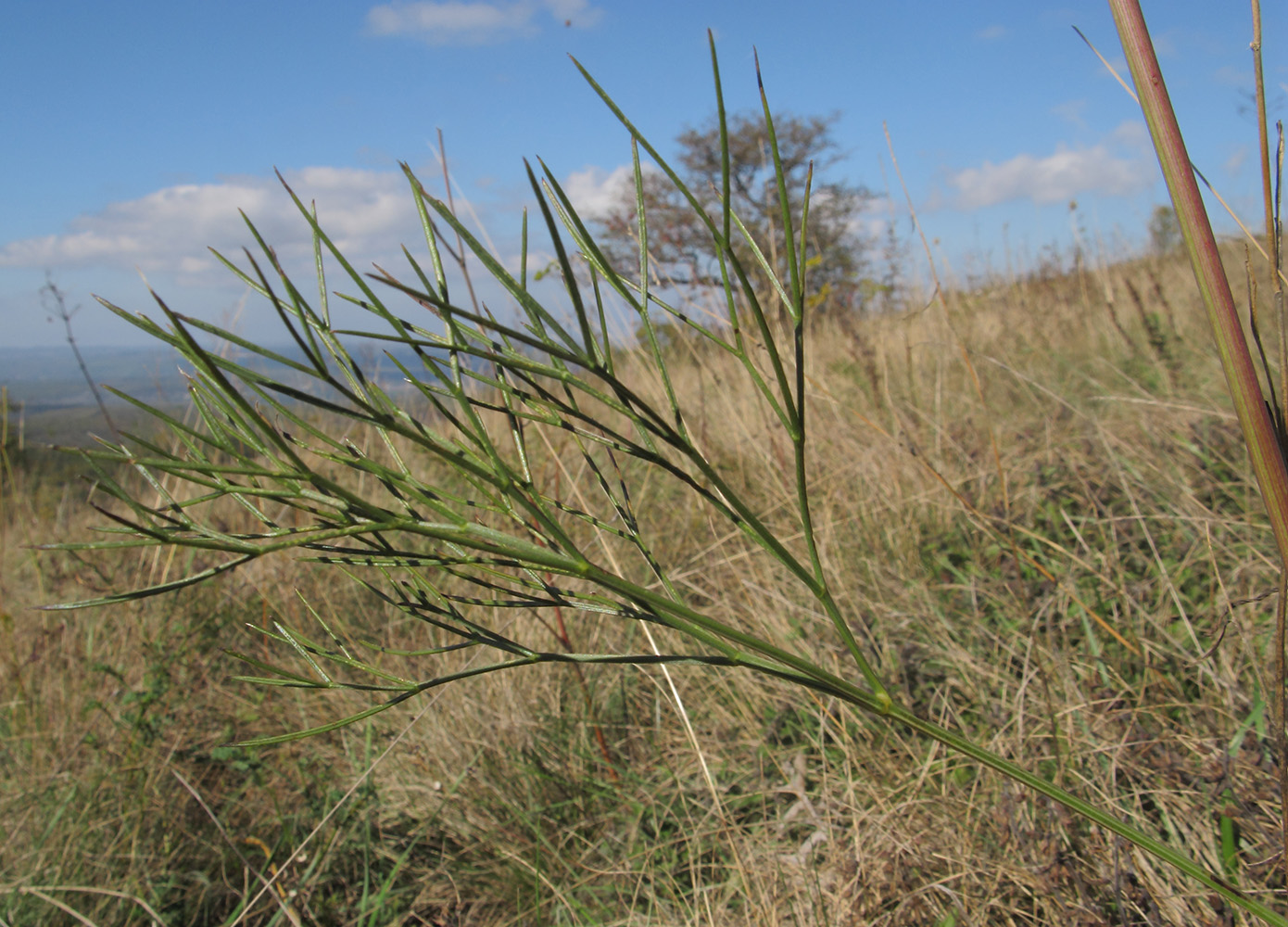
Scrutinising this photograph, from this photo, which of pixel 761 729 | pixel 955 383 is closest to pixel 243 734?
pixel 761 729

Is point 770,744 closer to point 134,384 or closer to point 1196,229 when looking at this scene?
point 1196,229

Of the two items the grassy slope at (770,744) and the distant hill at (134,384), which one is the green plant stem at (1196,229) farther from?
the distant hill at (134,384)

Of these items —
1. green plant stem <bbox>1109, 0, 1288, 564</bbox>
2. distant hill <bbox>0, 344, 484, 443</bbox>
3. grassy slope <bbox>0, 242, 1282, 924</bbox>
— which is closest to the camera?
green plant stem <bbox>1109, 0, 1288, 564</bbox>

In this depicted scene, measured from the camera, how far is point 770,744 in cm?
157

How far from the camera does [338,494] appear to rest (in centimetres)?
45

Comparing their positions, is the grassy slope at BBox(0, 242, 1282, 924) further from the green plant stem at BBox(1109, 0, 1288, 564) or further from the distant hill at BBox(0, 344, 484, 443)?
the distant hill at BBox(0, 344, 484, 443)

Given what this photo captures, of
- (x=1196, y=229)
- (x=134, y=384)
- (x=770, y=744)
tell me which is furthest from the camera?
(x=134, y=384)

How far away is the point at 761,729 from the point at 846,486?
1.06 meters

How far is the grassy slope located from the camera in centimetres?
111

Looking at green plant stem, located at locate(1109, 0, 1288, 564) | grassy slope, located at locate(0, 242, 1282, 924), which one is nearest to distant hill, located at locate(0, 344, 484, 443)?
green plant stem, located at locate(1109, 0, 1288, 564)

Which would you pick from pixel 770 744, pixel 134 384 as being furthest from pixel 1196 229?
pixel 134 384

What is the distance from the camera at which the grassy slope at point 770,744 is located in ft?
3.65

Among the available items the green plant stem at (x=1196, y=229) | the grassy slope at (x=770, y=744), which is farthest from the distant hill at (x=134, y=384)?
the grassy slope at (x=770, y=744)

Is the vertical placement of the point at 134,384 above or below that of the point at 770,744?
above
